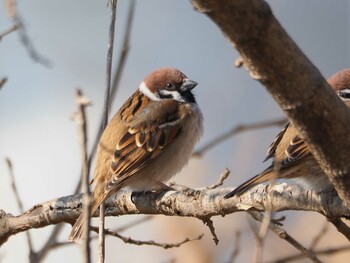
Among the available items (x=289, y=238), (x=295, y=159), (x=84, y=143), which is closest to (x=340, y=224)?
(x=289, y=238)

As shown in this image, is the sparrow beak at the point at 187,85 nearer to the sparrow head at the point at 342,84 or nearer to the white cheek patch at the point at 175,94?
the white cheek patch at the point at 175,94

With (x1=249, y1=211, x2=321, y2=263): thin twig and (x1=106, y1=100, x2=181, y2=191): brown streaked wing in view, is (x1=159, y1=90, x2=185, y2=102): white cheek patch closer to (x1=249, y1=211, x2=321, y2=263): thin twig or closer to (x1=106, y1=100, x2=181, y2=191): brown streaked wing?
(x1=106, y1=100, x2=181, y2=191): brown streaked wing

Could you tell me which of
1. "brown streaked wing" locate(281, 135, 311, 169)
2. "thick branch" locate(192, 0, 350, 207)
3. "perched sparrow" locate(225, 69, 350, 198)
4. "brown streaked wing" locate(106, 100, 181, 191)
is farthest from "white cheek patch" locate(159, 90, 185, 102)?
"thick branch" locate(192, 0, 350, 207)

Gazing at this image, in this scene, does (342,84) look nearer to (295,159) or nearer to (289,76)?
(295,159)

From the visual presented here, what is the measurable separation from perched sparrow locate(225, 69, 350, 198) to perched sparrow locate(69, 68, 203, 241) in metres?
0.81

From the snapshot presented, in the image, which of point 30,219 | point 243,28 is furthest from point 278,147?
point 243,28

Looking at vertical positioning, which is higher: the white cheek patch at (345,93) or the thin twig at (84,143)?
the thin twig at (84,143)

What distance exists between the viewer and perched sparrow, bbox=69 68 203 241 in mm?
4195

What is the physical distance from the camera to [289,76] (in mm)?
1714

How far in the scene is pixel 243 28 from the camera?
1.59 metres

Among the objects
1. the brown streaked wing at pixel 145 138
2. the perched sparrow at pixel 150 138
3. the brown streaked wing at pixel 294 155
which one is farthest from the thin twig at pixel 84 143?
the brown streaked wing at pixel 145 138

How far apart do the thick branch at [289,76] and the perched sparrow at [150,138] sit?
2166 mm

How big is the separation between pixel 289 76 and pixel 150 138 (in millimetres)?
2703

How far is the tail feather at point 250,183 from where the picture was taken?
9.30ft
